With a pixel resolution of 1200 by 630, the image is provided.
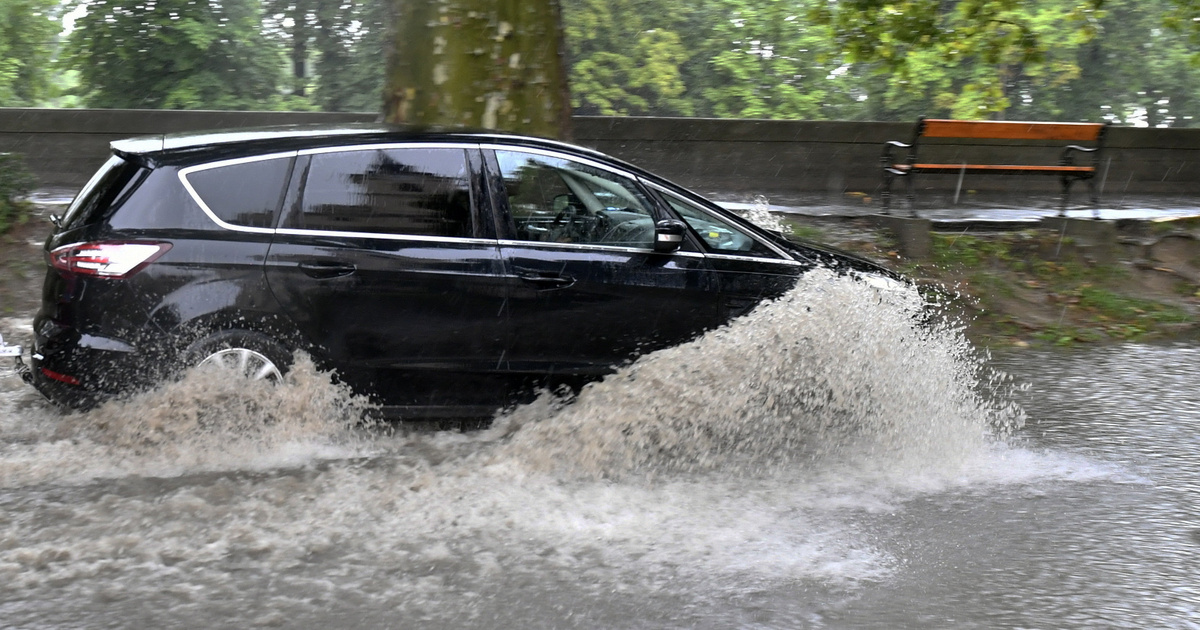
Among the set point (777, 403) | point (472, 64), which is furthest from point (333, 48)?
point (777, 403)

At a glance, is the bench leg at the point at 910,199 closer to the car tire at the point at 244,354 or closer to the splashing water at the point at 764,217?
the splashing water at the point at 764,217

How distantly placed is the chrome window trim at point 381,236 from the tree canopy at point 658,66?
24.9 m

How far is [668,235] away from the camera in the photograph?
6184 millimetres

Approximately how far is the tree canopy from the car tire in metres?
25.2

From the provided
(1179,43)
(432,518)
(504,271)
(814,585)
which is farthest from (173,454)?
(1179,43)

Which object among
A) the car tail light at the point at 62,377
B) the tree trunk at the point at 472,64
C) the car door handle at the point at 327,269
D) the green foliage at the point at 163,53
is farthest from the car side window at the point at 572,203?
the green foliage at the point at 163,53

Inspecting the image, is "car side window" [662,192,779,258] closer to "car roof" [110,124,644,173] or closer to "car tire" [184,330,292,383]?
"car roof" [110,124,644,173]

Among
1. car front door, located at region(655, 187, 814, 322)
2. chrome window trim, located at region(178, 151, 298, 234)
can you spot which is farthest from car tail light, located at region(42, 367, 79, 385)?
car front door, located at region(655, 187, 814, 322)

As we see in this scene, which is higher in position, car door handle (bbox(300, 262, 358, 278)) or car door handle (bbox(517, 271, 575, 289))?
car door handle (bbox(300, 262, 358, 278))

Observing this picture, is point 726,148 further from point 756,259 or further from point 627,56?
point 627,56

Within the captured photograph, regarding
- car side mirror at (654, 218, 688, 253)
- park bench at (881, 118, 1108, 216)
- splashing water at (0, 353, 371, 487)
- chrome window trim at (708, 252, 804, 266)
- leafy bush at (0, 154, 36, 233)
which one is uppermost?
car side mirror at (654, 218, 688, 253)

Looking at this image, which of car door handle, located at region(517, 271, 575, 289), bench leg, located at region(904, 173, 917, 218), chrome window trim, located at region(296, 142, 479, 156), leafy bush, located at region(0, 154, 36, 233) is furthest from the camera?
bench leg, located at region(904, 173, 917, 218)

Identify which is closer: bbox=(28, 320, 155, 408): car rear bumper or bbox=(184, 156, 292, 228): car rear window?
bbox=(28, 320, 155, 408): car rear bumper

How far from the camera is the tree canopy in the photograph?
29109mm
